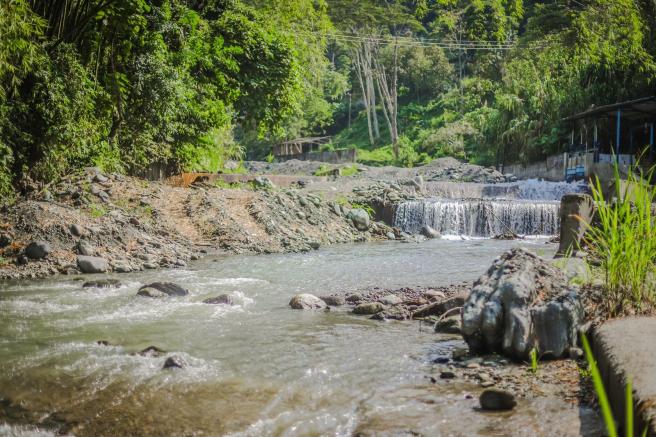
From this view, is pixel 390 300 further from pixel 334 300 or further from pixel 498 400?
pixel 498 400

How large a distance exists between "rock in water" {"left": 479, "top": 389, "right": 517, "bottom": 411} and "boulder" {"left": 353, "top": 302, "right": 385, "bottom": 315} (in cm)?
309

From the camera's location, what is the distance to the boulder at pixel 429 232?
18.1 m

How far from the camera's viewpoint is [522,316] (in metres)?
4.13

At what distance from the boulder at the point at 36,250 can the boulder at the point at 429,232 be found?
38.7 feet

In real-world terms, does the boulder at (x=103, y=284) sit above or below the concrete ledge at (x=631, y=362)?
below

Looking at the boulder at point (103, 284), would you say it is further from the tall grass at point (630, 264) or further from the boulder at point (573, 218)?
the tall grass at point (630, 264)

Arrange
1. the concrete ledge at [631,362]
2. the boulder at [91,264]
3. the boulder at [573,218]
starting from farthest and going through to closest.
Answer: the boulder at [91,264]
the boulder at [573,218]
the concrete ledge at [631,362]

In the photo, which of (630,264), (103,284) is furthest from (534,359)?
(103,284)

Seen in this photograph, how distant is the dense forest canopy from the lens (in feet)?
35.4

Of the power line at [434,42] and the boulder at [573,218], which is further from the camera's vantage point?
the power line at [434,42]

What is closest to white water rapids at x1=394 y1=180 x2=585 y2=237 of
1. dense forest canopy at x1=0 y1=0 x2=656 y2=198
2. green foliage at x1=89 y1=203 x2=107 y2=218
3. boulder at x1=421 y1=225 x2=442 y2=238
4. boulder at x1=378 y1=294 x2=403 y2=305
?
boulder at x1=421 y1=225 x2=442 y2=238

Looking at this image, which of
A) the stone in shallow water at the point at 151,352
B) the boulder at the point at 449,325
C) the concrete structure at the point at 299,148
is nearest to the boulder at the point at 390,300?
the boulder at the point at 449,325

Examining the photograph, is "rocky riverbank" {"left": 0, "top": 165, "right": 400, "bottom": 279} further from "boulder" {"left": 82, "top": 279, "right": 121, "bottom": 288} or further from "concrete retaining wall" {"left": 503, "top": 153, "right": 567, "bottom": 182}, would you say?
"concrete retaining wall" {"left": 503, "top": 153, "right": 567, "bottom": 182}

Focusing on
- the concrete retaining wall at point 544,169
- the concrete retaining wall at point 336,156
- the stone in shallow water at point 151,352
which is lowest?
the stone in shallow water at point 151,352
